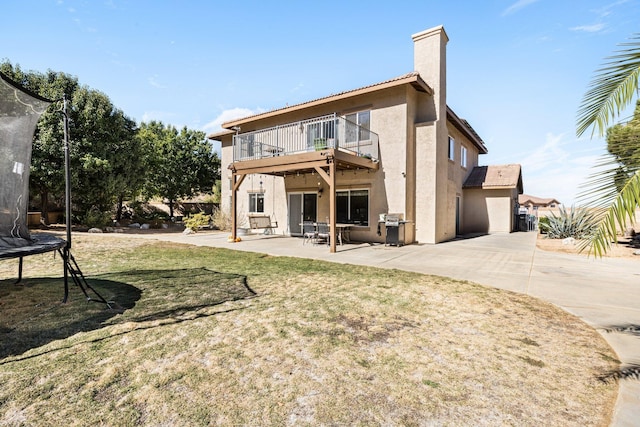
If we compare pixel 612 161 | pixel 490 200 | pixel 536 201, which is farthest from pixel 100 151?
pixel 536 201

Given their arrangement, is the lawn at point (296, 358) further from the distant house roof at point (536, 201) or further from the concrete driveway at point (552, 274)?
the distant house roof at point (536, 201)

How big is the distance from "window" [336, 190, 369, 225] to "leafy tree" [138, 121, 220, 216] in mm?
17315

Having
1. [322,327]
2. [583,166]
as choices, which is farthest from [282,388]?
[583,166]

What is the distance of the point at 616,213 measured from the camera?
2475 millimetres

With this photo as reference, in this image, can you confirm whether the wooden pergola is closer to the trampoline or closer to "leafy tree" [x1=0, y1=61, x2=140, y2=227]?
the trampoline

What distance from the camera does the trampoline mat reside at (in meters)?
3.56

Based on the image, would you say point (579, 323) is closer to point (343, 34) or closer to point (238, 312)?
point (238, 312)

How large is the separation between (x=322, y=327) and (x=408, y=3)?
10.9 m

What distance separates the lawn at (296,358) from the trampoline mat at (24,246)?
876 millimetres

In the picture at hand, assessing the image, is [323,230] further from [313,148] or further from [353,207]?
[313,148]

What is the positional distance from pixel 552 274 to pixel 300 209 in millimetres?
10647

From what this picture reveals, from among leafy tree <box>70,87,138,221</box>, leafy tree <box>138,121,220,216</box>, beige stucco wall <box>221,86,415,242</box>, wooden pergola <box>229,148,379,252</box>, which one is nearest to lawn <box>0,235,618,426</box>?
wooden pergola <box>229,148,379,252</box>

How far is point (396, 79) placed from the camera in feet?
39.2

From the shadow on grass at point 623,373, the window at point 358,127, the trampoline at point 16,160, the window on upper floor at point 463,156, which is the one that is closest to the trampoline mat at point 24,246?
the trampoline at point 16,160
